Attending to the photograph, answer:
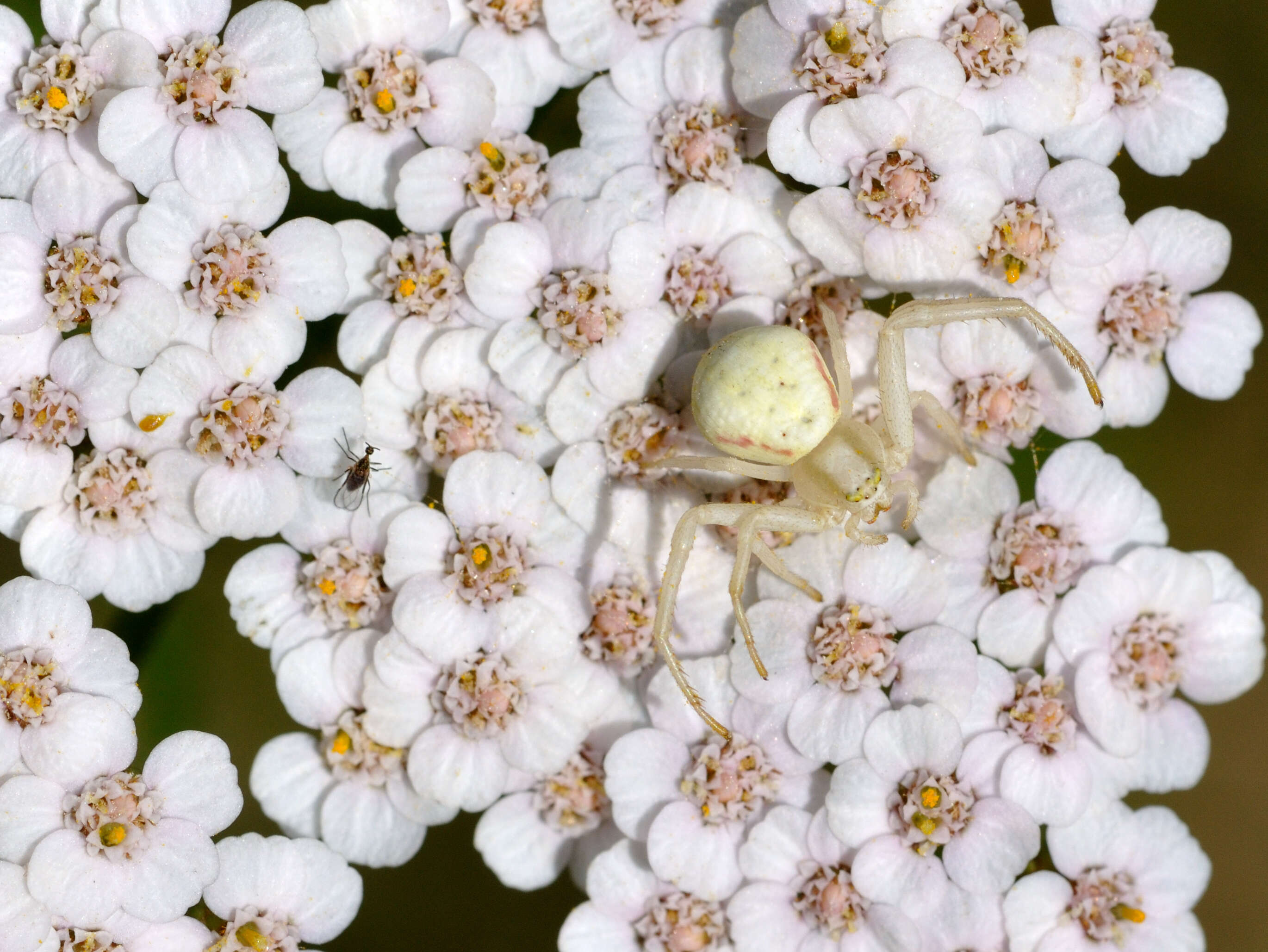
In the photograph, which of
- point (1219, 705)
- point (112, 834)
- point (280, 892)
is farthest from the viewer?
point (1219, 705)

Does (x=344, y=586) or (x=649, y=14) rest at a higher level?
(x=649, y=14)

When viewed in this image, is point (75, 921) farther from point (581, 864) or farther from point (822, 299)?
point (822, 299)

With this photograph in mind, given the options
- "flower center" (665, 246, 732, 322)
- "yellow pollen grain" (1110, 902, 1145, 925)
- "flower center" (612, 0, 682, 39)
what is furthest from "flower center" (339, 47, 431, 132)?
"yellow pollen grain" (1110, 902, 1145, 925)

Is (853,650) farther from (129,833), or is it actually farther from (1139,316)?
(129,833)

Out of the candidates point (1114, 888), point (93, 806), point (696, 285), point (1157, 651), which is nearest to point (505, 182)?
point (696, 285)

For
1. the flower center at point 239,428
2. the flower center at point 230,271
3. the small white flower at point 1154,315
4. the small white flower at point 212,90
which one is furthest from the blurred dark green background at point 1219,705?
the small white flower at point 212,90

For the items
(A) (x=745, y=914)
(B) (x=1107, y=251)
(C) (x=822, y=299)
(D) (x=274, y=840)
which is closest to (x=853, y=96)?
(C) (x=822, y=299)

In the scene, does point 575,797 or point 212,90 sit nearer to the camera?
point 212,90

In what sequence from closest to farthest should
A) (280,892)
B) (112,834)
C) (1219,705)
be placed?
(112,834) < (280,892) < (1219,705)
